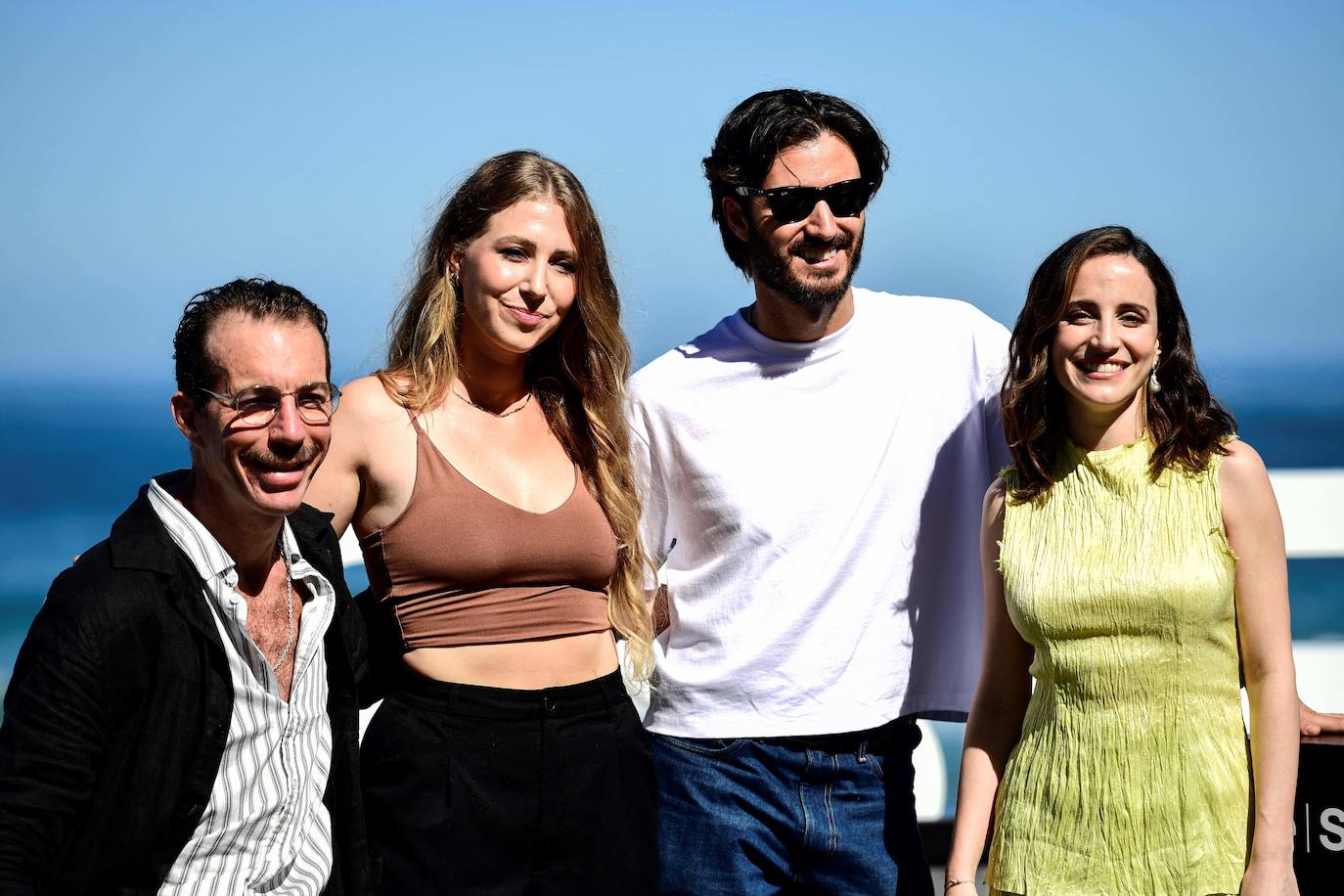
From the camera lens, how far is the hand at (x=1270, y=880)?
87.3 inches

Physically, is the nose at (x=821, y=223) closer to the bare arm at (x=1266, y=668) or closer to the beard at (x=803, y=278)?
the beard at (x=803, y=278)

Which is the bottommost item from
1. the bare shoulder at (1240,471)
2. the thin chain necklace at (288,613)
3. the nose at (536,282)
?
the thin chain necklace at (288,613)

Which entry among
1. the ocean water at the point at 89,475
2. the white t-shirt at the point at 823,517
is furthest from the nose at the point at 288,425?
the ocean water at the point at 89,475

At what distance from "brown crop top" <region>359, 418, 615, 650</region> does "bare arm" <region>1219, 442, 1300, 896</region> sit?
3.83ft

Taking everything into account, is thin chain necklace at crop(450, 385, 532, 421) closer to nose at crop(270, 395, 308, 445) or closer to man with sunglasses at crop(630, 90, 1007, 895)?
man with sunglasses at crop(630, 90, 1007, 895)

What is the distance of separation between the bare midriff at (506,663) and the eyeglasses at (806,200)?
96 centimetres

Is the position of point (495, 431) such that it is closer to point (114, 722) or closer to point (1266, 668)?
point (114, 722)

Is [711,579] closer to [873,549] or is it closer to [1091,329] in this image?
[873,549]

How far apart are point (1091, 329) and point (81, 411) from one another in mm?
30296

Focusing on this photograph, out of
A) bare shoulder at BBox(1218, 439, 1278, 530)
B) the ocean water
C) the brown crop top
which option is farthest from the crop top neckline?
the ocean water

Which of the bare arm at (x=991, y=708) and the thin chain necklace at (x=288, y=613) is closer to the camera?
the thin chain necklace at (x=288, y=613)

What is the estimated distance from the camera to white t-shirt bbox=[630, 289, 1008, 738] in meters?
2.73

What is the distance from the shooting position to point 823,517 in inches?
108

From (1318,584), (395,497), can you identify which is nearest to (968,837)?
(395,497)
